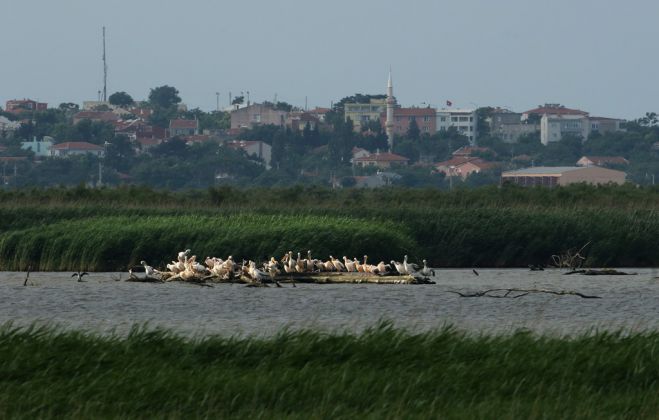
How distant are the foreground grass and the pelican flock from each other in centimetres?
1342

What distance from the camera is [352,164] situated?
160 meters

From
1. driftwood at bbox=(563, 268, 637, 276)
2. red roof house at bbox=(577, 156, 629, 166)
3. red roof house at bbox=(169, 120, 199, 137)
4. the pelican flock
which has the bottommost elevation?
red roof house at bbox=(577, 156, 629, 166)

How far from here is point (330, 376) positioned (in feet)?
54.0

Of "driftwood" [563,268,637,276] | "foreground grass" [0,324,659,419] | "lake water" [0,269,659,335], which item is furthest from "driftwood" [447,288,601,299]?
"foreground grass" [0,324,659,419]

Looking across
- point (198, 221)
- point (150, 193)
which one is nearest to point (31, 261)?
point (198, 221)

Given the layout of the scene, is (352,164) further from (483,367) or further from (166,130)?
(483,367)

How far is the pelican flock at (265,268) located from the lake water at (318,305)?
0.31m

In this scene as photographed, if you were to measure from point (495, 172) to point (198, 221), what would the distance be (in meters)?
117

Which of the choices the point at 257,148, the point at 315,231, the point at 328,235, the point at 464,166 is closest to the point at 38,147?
Result: the point at 257,148

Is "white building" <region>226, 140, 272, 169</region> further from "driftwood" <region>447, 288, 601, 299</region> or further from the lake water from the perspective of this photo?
"driftwood" <region>447, 288, 601, 299</region>

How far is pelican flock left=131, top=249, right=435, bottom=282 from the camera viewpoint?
3206cm

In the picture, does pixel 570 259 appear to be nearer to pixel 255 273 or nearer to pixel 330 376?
pixel 255 273

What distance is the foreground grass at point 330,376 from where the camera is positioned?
15330mm

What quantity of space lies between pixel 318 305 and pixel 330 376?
12189 mm
